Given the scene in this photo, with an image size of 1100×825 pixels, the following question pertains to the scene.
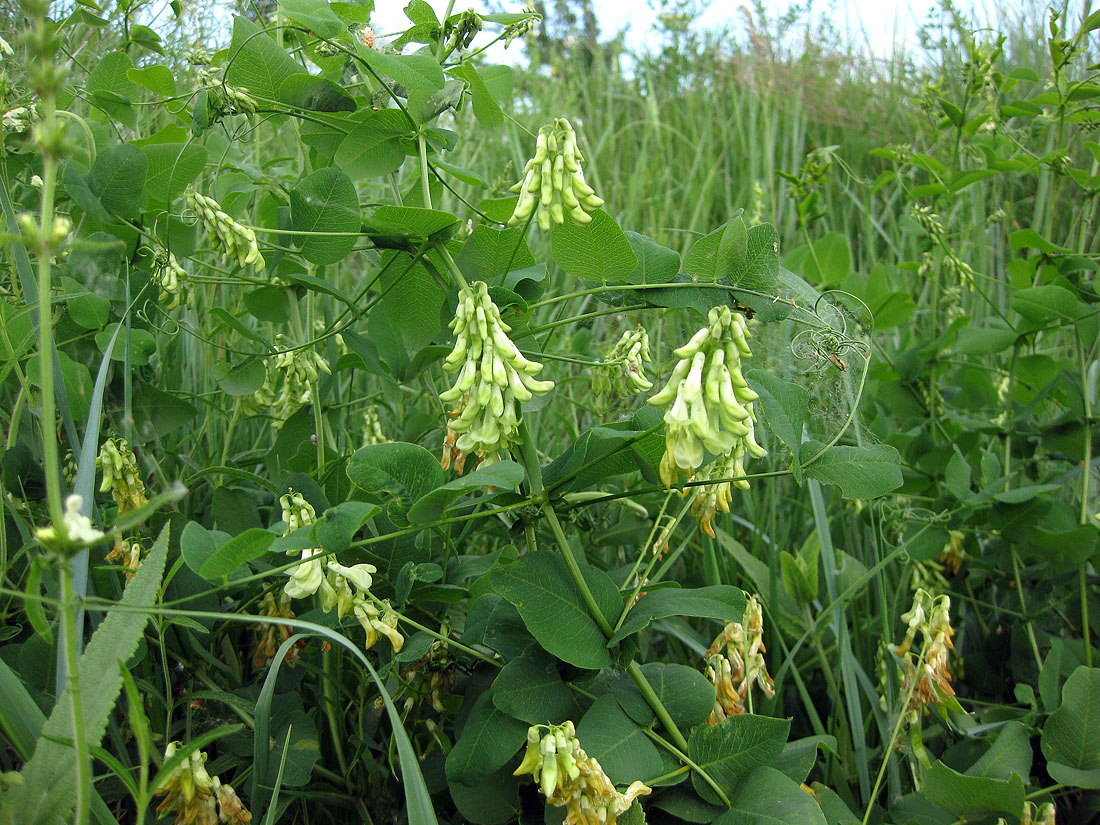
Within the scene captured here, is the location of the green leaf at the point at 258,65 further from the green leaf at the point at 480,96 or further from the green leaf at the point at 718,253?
the green leaf at the point at 718,253

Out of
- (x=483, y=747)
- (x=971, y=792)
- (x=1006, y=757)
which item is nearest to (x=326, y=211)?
(x=483, y=747)

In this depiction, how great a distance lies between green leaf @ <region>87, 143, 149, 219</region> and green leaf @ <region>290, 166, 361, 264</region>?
0.25 meters

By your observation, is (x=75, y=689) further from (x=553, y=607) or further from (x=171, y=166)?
(x=171, y=166)

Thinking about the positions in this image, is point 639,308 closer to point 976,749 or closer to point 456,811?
point 456,811

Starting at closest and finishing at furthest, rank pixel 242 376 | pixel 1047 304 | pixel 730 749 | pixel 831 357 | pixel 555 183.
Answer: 1. pixel 555 183
2. pixel 730 749
3. pixel 831 357
4. pixel 242 376
5. pixel 1047 304

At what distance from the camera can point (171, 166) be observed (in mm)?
1231

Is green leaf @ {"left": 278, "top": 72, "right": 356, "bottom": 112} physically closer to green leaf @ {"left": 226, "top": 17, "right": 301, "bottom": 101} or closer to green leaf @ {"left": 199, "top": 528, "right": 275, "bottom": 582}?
green leaf @ {"left": 226, "top": 17, "right": 301, "bottom": 101}

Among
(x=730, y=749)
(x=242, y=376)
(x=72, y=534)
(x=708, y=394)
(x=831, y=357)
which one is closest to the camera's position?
(x=72, y=534)

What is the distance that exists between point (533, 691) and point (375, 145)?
28.9 inches

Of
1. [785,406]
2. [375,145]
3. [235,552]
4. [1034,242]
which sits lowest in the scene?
[235,552]

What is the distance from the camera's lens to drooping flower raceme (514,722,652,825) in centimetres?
85

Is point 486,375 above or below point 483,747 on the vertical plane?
above

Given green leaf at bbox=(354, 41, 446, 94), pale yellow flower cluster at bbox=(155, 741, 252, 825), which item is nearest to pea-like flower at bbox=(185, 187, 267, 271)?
green leaf at bbox=(354, 41, 446, 94)

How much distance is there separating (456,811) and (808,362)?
0.90 m
